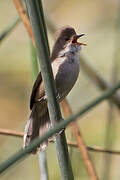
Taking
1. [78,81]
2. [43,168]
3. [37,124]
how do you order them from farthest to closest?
[78,81], [37,124], [43,168]

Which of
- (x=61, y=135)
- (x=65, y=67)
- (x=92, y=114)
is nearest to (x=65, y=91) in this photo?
(x=65, y=67)

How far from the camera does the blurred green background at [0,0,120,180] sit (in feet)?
9.54

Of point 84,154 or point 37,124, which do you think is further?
point 37,124

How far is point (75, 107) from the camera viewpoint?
119 inches

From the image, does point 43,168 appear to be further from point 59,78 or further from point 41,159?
point 59,78

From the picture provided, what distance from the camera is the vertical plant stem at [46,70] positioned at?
1.22 meters

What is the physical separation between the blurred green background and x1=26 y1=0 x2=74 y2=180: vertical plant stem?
1165 millimetres

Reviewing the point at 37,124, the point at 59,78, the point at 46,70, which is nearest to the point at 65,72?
the point at 59,78

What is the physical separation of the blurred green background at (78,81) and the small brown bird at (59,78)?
0.26 meters

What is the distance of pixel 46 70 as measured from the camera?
1290 mm

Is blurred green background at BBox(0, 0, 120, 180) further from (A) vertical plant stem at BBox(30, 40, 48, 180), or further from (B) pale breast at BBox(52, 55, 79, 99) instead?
(A) vertical plant stem at BBox(30, 40, 48, 180)

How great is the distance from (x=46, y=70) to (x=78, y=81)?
2150 mm

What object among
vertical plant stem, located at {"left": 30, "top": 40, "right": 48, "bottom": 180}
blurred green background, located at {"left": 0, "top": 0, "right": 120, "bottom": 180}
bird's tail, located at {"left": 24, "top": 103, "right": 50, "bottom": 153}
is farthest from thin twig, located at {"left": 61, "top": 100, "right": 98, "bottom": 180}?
blurred green background, located at {"left": 0, "top": 0, "right": 120, "bottom": 180}

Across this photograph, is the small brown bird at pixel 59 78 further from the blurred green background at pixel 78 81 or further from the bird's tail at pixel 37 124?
the blurred green background at pixel 78 81
